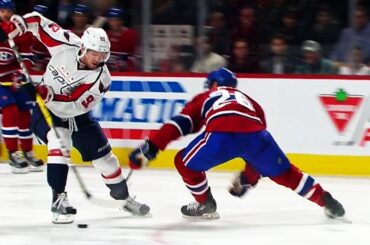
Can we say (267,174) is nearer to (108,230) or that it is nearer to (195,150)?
(195,150)

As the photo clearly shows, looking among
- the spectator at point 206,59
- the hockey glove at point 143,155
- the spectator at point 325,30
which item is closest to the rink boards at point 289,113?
the spectator at point 206,59

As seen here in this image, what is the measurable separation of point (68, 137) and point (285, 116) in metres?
2.10

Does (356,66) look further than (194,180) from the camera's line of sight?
Yes

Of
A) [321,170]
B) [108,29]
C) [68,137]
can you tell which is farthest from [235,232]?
[108,29]

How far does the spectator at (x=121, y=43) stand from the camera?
21.5ft

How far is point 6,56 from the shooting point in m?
5.92

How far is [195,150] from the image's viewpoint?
4172 millimetres

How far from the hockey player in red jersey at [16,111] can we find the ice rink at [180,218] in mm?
292

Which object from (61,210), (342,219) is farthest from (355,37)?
(61,210)

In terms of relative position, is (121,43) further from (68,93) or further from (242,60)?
(68,93)

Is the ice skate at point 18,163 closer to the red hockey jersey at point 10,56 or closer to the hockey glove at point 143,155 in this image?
the red hockey jersey at point 10,56

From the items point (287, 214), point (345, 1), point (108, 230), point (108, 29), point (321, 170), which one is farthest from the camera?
point (108, 29)

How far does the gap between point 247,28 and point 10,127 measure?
1.77 metres

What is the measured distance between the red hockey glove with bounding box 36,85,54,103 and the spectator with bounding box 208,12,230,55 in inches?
96.1
